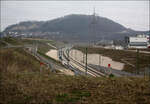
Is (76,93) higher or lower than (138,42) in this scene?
higher

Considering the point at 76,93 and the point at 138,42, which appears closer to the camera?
the point at 76,93

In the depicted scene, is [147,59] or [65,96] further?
[147,59]

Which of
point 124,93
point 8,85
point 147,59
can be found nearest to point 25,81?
point 8,85

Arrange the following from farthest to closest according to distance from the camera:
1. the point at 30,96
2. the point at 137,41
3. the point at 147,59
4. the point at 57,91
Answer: the point at 137,41
the point at 147,59
the point at 57,91
the point at 30,96

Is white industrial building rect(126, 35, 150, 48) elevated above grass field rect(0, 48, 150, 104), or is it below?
below

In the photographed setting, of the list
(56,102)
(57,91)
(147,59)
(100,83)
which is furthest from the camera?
(147,59)

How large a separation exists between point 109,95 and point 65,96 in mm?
1356

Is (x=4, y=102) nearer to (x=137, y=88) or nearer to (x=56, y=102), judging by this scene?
(x=56, y=102)

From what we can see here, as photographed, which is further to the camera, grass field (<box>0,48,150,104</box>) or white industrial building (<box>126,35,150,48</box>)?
white industrial building (<box>126,35,150,48</box>)

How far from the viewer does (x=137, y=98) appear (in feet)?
13.8

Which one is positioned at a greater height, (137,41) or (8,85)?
(8,85)

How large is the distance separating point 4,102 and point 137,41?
6107cm

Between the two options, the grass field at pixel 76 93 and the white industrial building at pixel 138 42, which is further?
the white industrial building at pixel 138 42

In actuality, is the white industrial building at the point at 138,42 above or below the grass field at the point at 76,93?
below
